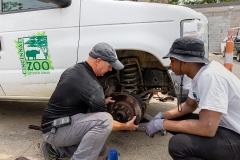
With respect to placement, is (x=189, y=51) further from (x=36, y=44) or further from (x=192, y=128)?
(x=36, y=44)

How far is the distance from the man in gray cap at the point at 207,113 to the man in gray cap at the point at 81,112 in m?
0.63

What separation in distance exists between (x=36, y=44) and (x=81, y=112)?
112 centimetres

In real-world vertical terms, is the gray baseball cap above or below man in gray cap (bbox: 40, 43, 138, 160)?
above

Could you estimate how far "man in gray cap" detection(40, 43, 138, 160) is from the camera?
7.48ft

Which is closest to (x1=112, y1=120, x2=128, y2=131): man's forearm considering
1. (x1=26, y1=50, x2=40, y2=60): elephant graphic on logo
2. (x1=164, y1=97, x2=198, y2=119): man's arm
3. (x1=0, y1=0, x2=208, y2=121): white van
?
(x1=164, y1=97, x2=198, y2=119): man's arm

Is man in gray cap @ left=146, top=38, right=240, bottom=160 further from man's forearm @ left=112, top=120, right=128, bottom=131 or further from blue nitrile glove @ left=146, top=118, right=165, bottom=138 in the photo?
man's forearm @ left=112, top=120, right=128, bottom=131

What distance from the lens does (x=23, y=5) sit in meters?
3.18

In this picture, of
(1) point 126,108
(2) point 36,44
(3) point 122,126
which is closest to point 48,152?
(3) point 122,126

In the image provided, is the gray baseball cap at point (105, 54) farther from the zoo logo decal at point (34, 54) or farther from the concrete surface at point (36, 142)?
the concrete surface at point (36, 142)

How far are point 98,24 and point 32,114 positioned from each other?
2284 mm

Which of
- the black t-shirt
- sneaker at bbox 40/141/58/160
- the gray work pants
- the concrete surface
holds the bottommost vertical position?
the concrete surface

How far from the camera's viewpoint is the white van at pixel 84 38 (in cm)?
267

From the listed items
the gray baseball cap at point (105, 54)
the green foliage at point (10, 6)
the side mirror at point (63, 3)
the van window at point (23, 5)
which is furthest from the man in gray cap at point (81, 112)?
the green foliage at point (10, 6)

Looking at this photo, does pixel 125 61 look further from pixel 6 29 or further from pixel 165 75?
pixel 6 29
